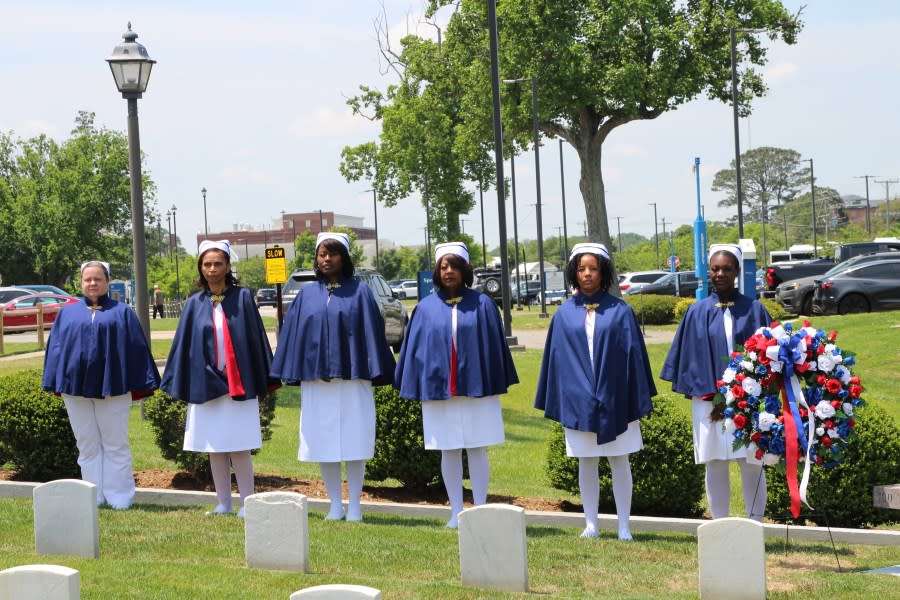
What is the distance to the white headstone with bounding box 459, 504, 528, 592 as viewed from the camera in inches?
260

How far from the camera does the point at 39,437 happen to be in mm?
10766

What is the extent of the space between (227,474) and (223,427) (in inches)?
18.1

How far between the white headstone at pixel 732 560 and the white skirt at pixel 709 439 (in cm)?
179

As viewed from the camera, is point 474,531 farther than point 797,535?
No

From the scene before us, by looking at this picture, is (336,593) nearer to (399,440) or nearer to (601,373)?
(601,373)

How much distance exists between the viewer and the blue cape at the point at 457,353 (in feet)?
28.0

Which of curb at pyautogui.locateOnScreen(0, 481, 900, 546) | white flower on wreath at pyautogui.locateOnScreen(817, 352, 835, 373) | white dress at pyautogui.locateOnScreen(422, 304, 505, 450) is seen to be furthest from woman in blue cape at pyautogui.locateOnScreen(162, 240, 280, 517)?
white flower on wreath at pyautogui.locateOnScreen(817, 352, 835, 373)

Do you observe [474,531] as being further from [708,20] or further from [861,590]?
[708,20]

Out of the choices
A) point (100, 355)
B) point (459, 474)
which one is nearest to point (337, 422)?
point (459, 474)

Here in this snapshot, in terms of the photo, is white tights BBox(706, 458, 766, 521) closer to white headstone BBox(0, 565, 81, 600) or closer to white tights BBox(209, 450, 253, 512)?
white tights BBox(209, 450, 253, 512)

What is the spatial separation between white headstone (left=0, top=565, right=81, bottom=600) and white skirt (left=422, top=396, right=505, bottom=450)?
3.65 meters

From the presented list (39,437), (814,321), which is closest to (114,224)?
(814,321)

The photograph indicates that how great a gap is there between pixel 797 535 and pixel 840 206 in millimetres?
146712

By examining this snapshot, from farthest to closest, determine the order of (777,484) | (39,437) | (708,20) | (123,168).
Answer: (123,168) < (708,20) < (39,437) < (777,484)
